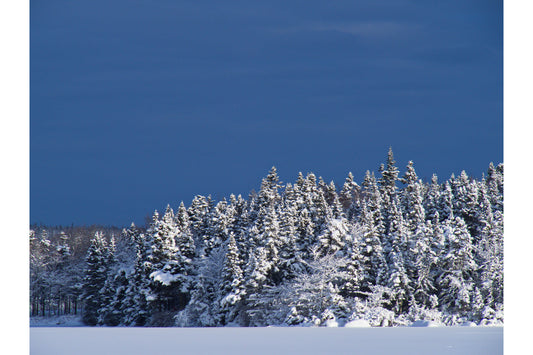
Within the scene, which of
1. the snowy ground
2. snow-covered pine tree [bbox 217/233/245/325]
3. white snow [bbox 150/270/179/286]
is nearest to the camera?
the snowy ground

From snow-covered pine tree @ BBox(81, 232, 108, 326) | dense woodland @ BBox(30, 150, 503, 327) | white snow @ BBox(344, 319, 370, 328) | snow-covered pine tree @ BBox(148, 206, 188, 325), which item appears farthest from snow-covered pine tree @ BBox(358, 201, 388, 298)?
snow-covered pine tree @ BBox(81, 232, 108, 326)

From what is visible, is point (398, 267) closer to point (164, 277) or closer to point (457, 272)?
point (457, 272)

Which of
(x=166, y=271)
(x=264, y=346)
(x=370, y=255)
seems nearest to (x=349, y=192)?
(x=370, y=255)

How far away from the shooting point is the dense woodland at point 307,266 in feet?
165

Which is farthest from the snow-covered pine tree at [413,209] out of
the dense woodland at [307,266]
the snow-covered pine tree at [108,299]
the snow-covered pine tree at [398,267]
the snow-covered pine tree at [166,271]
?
the snow-covered pine tree at [108,299]

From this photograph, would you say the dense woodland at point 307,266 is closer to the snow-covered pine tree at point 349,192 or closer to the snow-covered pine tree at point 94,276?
the snow-covered pine tree at point 94,276

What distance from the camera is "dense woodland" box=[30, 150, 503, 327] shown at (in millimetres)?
50375

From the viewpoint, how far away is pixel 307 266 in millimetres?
57062

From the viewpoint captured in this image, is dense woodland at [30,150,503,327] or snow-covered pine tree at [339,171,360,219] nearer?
dense woodland at [30,150,503,327]

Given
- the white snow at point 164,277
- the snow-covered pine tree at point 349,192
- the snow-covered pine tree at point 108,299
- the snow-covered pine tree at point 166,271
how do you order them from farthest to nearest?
1. the snow-covered pine tree at point 349,192
2. the snow-covered pine tree at point 108,299
3. the snow-covered pine tree at point 166,271
4. the white snow at point 164,277

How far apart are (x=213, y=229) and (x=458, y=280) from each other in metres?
25.6

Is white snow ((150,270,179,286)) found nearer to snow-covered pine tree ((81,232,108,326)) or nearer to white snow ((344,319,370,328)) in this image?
snow-covered pine tree ((81,232,108,326))

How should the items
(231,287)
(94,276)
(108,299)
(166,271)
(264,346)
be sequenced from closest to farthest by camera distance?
(264,346), (231,287), (166,271), (108,299), (94,276)

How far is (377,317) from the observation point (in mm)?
46344
